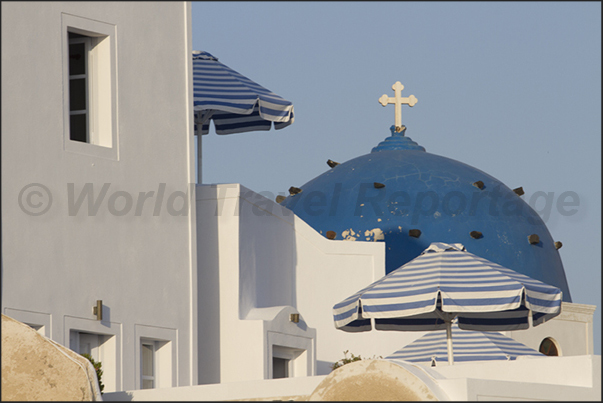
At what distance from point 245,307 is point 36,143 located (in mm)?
4400

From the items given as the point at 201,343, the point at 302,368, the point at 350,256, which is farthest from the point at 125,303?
the point at 350,256

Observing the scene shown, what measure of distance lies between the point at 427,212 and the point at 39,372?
13.5 meters

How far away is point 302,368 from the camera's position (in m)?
16.6

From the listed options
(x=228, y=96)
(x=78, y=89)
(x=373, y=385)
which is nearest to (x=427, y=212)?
(x=228, y=96)

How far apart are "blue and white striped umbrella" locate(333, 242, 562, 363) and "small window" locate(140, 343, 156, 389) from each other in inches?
96.4

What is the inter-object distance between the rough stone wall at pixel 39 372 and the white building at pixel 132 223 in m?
1.83

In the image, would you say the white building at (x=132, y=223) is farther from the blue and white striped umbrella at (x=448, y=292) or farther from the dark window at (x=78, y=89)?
the blue and white striped umbrella at (x=448, y=292)

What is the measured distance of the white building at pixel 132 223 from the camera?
12695mm

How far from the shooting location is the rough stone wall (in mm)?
8852

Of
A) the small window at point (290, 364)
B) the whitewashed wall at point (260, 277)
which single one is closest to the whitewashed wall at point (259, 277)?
the whitewashed wall at point (260, 277)

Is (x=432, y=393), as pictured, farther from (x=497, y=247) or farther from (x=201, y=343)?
(x=497, y=247)

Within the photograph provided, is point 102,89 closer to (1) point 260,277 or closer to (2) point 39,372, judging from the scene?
(1) point 260,277

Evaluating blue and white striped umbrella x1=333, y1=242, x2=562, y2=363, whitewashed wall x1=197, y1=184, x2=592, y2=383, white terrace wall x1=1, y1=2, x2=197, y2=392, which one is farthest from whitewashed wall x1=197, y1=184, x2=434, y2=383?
blue and white striped umbrella x1=333, y1=242, x2=562, y2=363

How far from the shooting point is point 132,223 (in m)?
14.1
